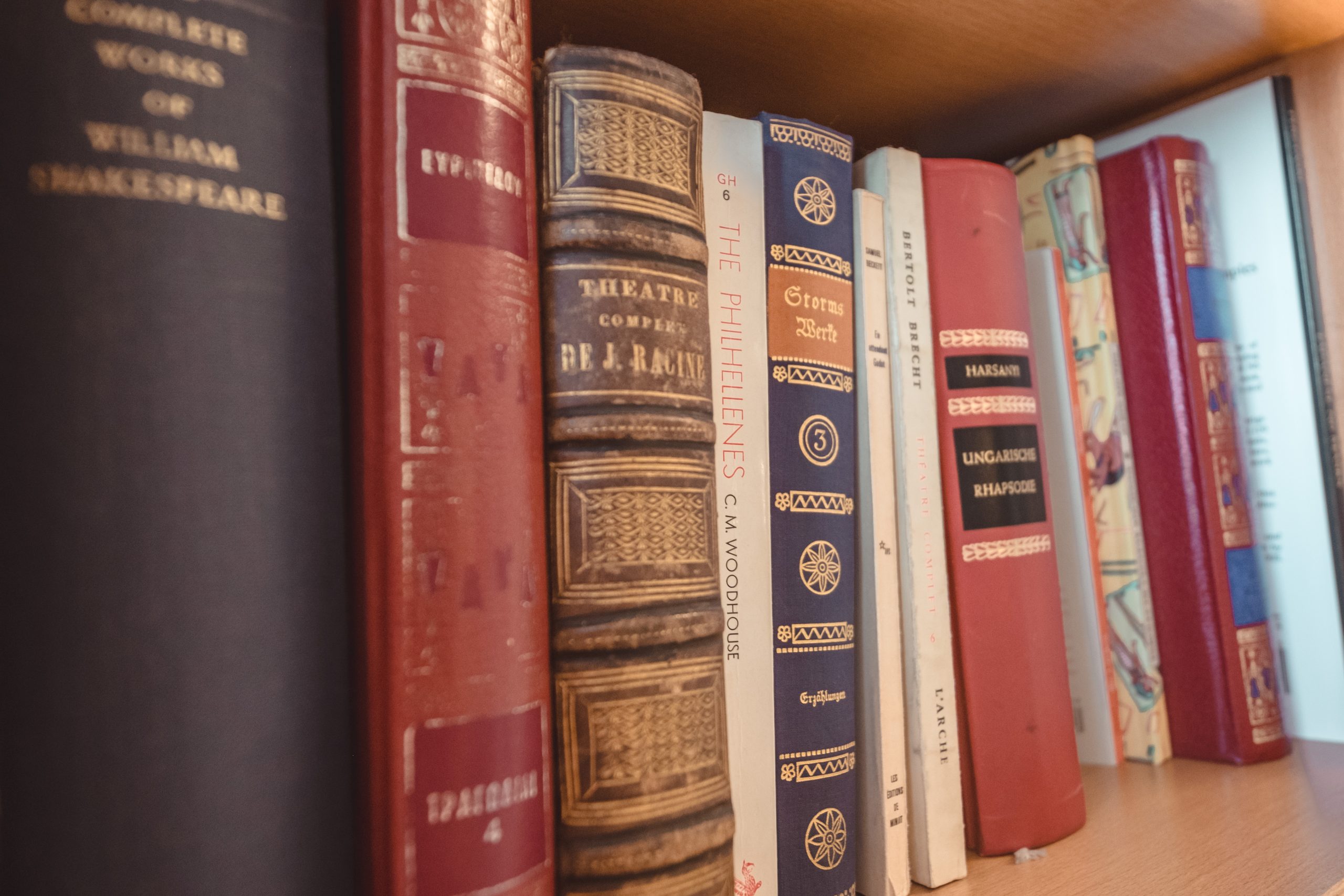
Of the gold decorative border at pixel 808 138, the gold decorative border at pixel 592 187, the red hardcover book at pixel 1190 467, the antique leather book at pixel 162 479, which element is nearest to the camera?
the antique leather book at pixel 162 479

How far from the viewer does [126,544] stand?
27 centimetres

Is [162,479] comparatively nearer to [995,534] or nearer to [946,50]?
[995,534]

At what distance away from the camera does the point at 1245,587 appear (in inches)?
25.0

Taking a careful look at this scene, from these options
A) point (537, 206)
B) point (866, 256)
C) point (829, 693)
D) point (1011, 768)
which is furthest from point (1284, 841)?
point (537, 206)

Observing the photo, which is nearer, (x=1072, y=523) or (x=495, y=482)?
(x=495, y=482)

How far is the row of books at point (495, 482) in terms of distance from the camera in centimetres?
27

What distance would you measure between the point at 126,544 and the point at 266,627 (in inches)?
2.0

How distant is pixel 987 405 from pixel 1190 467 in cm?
22

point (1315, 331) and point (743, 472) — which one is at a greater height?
point (1315, 331)

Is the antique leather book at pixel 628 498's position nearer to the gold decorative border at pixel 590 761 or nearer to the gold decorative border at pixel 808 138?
the gold decorative border at pixel 590 761

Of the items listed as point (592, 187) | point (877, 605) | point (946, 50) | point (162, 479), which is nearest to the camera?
point (162, 479)

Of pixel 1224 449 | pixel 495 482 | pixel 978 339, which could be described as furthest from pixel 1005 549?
pixel 495 482

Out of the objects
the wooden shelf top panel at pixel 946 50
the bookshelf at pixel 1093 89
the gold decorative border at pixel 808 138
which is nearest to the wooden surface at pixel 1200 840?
the bookshelf at pixel 1093 89

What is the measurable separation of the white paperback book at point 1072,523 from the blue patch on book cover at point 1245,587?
0.09 metres
